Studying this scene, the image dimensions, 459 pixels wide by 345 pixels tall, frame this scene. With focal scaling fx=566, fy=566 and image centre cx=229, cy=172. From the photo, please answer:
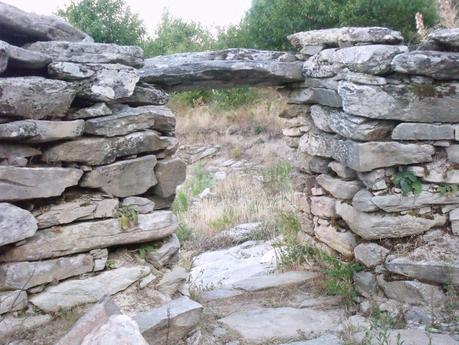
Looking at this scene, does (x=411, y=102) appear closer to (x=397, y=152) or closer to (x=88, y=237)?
(x=397, y=152)

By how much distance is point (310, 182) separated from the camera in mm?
5523

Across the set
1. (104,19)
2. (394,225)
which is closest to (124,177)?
(394,225)

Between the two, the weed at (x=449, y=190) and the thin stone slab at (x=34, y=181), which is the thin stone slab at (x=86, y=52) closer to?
the thin stone slab at (x=34, y=181)

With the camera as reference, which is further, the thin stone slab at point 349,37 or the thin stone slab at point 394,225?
the thin stone slab at point 349,37

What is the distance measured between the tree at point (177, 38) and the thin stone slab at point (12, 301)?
1325 cm

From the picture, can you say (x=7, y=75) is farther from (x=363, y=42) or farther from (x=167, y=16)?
(x=167, y=16)

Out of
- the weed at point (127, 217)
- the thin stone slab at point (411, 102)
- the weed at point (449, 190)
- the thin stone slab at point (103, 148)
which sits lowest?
the weed at point (127, 217)

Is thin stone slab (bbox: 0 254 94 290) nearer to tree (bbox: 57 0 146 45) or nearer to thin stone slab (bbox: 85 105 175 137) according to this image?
thin stone slab (bbox: 85 105 175 137)

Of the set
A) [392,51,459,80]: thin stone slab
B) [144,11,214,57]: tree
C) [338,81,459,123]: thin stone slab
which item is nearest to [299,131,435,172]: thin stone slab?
[338,81,459,123]: thin stone slab


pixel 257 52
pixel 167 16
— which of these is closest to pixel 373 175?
pixel 257 52

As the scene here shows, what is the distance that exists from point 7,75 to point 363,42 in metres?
2.78

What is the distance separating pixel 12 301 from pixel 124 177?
104 centimetres

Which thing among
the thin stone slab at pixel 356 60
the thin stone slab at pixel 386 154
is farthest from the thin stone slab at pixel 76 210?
the thin stone slab at pixel 356 60

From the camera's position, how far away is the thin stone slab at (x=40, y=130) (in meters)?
3.29
